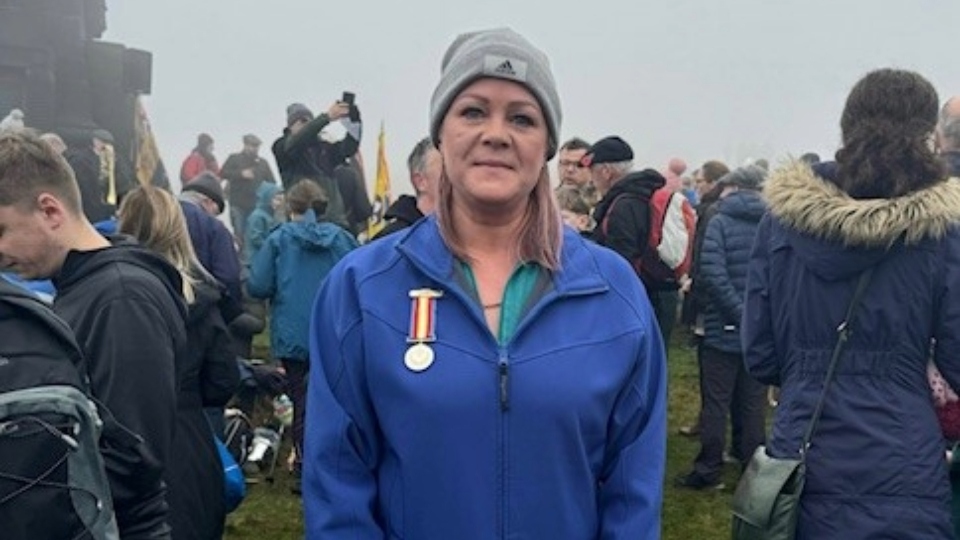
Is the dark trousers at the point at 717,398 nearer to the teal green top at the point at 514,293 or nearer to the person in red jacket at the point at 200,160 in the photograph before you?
the teal green top at the point at 514,293

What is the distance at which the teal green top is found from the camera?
7.21 feet

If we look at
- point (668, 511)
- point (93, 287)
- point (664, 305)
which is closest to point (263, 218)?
point (664, 305)

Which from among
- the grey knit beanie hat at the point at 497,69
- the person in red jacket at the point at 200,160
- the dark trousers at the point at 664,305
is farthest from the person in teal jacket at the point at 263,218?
the grey knit beanie hat at the point at 497,69

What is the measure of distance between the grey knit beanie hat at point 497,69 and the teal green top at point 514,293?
0.26 metres

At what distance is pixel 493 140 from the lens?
7.20 ft

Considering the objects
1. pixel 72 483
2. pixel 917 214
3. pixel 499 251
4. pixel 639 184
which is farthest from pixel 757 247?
pixel 639 184

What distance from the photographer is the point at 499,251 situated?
7.61 ft

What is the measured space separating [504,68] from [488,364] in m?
0.58

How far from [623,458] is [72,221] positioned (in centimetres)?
162

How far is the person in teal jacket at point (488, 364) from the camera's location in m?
2.11

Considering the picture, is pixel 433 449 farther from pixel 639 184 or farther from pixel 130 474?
pixel 639 184

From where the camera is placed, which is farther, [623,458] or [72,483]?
[623,458]

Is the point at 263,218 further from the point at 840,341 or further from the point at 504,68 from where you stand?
→ the point at 504,68

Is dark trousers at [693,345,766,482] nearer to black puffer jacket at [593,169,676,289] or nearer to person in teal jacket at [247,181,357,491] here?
black puffer jacket at [593,169,676,289]
